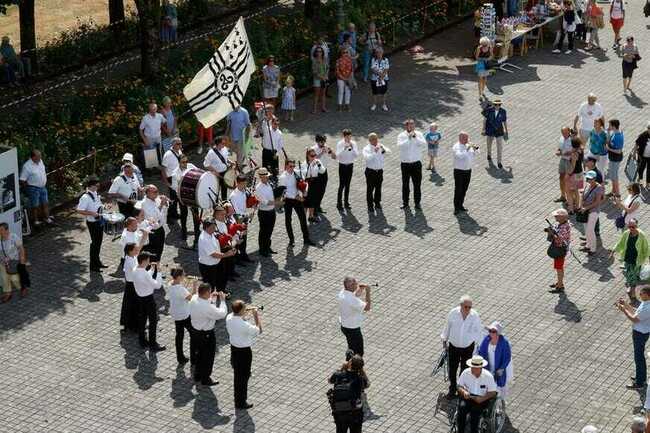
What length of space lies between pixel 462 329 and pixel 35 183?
31.3 feet

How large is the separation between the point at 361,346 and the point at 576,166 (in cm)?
753

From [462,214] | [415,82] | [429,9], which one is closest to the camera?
[462,214]

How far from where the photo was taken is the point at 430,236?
2561cm

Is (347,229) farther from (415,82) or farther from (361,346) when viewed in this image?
(415,82)

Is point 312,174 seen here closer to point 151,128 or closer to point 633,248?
point 151,128

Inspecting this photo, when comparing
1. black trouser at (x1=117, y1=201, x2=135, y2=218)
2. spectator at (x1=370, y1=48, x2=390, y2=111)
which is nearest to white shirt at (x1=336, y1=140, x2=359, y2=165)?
black trouser at (x1=117, y1=201, x2=135, y2=218)

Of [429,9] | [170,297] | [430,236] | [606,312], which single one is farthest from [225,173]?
[429,9]

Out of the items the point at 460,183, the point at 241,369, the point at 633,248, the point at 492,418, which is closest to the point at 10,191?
the point at 241,369

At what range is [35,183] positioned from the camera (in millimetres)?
25484

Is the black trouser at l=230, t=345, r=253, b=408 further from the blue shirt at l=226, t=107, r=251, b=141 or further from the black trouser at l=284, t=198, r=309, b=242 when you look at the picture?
the blue shirt at l=226, t=107, r=251, b=141

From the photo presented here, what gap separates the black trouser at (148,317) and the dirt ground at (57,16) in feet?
66.5

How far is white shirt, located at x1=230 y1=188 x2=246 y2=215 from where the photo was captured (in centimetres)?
2403

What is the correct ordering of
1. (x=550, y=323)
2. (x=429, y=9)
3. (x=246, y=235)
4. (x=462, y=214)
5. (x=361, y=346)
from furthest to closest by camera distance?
(x=429, y=9), (x=462, y=214), (x=246, y=235), (x=550, y=323), (x=361, y=346)

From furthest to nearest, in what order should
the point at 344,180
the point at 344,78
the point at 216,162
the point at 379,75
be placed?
1. the point at 344,78
2. the point at 379,75
3. the point at 344,180
4. the point at 216,162
